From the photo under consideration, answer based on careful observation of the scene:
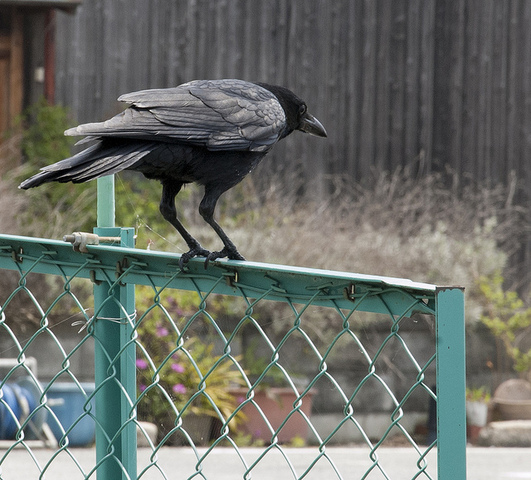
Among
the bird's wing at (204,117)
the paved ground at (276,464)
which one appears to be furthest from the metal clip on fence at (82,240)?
the paved ground at (276,464)

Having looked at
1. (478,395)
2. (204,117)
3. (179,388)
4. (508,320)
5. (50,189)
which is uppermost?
(204,117)

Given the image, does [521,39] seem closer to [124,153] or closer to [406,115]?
[406,115]

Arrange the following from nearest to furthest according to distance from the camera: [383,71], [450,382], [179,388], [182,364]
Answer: [450,382]
[179,388]
[182,364]
[383,71]

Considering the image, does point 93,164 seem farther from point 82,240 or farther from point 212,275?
point 212,275

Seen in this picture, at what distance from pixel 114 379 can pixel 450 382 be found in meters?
0.89

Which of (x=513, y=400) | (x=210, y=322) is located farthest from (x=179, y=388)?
(x=210, y=322)

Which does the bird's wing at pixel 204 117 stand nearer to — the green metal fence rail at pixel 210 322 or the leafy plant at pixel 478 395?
the green metal fence rail at pixel 210 322

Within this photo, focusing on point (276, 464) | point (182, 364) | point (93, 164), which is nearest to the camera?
point (93, 164)

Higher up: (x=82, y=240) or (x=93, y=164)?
(x=93, y=164)

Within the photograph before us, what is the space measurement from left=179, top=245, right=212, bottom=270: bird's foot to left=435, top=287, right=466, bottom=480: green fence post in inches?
24.1

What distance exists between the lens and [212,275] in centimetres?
168

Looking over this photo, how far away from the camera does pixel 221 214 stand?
782cm

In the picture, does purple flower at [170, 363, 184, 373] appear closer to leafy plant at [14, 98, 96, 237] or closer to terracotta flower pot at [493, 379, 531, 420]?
leafy plant at [14, 98, 96, 237]

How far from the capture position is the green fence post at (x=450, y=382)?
121cm
